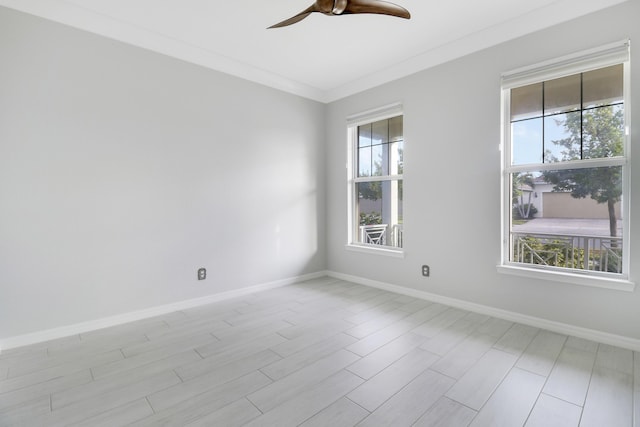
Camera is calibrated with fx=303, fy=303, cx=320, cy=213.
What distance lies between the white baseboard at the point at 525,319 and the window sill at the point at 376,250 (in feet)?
1.23

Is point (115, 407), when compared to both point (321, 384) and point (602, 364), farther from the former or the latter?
point (602, 364)

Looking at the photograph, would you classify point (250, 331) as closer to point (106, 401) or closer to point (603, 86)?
point (106, 401)

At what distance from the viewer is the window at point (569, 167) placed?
234 centimetres

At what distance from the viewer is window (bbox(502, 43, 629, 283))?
2.34 m

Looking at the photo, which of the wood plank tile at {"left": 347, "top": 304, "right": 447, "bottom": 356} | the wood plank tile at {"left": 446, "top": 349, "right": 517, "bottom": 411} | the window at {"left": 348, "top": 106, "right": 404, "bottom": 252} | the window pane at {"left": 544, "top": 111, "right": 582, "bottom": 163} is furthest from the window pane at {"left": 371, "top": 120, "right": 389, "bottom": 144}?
the wood plank tile at {"left": 446, "top": 349, "right": 517, "bottom": 411}

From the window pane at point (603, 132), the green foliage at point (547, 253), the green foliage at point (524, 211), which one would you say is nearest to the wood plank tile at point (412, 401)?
the green foliage at point (547, 253)

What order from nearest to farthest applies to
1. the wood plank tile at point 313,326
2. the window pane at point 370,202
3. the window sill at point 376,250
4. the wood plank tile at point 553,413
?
the wood plank tile at point 553,413 → the wood plank tile at point 313,326 → the window sill at point 376,250 → the window pane at point 370,202

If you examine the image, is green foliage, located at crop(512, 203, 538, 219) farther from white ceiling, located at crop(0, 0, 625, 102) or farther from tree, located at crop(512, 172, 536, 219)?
white ceiling, located at crop(0, 0, 625, 102)

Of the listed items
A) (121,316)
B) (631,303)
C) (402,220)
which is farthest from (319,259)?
(631,303)

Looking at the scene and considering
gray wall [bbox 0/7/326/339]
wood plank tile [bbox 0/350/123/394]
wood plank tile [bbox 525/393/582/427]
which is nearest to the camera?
wood plank tile [bbox 525/393/582/427]

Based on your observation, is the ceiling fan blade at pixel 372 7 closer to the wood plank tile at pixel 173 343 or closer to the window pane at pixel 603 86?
the window pane at pixel 603 86

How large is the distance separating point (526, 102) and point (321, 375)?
2.90 meters

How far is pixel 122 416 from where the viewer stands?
1.56 metres

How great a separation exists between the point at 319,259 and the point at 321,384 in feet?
8.86
